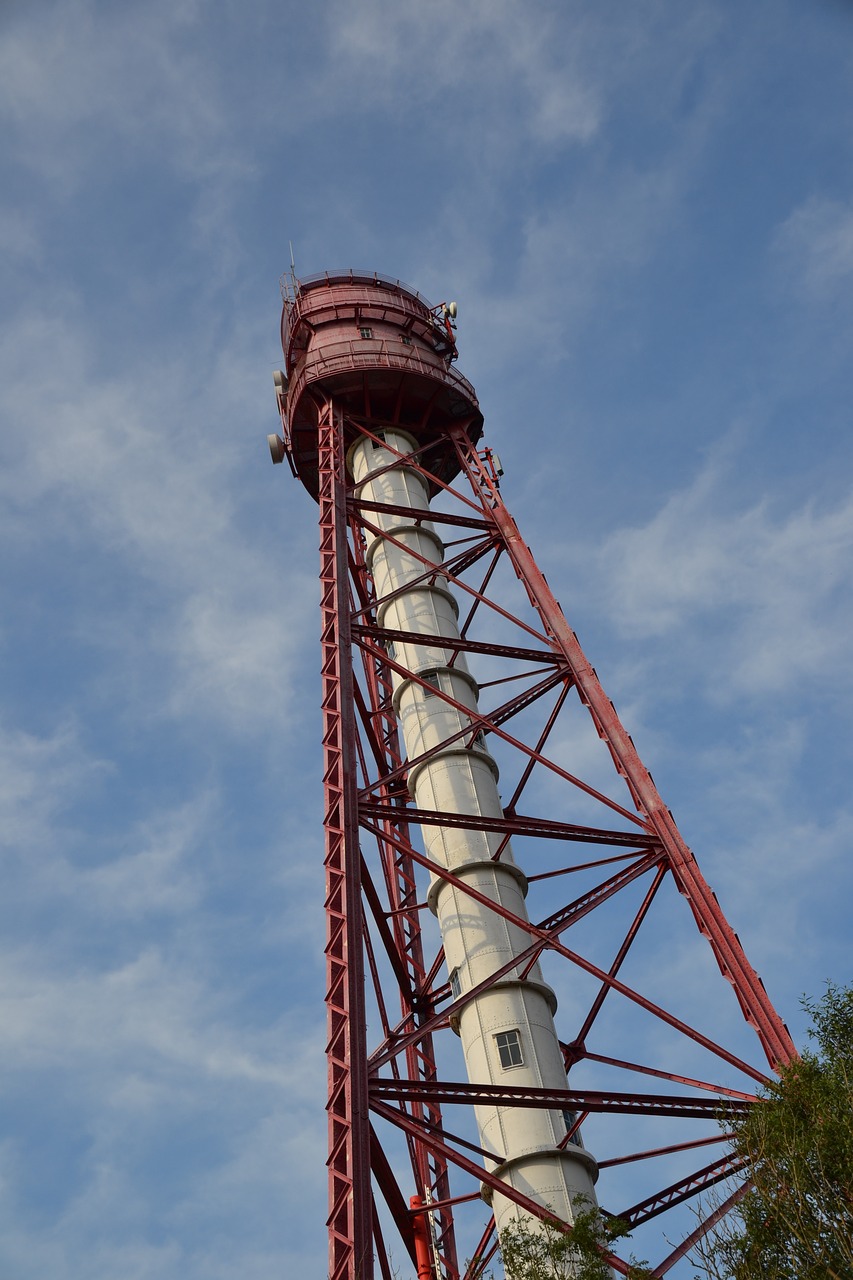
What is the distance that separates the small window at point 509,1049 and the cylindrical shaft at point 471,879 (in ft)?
0.06

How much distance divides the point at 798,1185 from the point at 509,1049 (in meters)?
7.88

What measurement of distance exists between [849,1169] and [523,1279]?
3747 mm

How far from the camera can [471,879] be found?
79.7ft

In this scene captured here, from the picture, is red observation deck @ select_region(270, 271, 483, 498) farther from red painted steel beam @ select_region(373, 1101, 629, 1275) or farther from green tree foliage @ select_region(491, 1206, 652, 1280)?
green tree foliage @ select_region(491, 1206, 652, 1280)

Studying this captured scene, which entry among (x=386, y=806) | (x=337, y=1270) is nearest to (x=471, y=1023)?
(x=386, y=806)

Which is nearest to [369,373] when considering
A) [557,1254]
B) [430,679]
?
[430,679]

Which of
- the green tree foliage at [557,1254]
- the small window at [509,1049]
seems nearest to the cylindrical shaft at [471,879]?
the small window at [509,1049]

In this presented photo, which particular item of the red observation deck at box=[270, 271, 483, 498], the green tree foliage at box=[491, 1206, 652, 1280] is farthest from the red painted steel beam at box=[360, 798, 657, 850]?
the red observation deck at box=[270, 271, 483, 498]

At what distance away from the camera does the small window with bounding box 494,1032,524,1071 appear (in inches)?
855

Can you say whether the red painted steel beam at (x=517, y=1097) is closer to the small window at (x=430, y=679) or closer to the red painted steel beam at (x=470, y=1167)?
the red painted steel beam at (x=470, y=1167)

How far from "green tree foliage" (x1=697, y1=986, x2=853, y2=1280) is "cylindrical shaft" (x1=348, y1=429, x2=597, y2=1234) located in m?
2.47

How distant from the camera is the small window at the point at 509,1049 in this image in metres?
21.7

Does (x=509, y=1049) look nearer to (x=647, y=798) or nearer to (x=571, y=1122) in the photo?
(x=571, y=1122)

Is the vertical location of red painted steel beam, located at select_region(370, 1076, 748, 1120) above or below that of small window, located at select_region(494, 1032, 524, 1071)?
below
